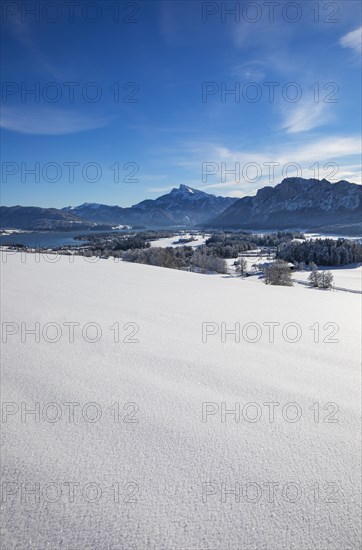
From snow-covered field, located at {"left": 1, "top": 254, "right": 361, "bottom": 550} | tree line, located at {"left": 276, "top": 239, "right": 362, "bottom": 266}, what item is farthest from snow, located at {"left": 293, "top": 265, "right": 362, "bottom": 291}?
snow-covered field, located at {"left": 1, "top": 254, "right": 361, "bottom": 550}

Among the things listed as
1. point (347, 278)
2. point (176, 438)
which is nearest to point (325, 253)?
point (347, 278)

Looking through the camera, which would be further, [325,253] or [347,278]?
[325,253]

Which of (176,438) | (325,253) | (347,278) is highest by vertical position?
(325,253)

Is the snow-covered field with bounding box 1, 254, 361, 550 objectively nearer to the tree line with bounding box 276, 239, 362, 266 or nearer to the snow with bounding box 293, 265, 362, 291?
the snow with bounding box 293, 265, 362, 291

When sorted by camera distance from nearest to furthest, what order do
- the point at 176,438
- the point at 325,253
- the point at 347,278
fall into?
the point at 176,438 → the point at 347,278 → the point at 325,253

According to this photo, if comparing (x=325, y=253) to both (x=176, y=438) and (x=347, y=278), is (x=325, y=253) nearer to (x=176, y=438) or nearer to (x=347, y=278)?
(x=347, y=278)

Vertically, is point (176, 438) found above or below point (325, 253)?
below

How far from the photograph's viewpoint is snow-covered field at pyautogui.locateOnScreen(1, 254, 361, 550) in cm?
132

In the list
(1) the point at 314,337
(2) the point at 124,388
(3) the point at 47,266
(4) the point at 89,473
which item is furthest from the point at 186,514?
(3) the point at 47,266

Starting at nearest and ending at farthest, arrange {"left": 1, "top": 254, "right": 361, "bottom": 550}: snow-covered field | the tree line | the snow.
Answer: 1. {"left": 1, "top": 254, "right": 361, "bottom": 550}: snow-covered field
2. the snow
3. the tree line

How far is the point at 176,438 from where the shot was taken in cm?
180

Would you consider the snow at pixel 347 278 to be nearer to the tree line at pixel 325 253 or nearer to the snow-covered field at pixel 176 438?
the tree line at pixel 325 253

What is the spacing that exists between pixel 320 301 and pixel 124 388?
17.1 feet

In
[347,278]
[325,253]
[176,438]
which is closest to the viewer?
[176,438]
